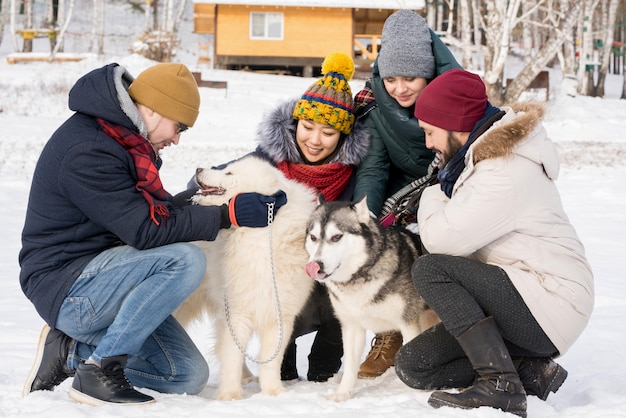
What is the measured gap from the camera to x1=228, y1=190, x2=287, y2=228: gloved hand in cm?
327

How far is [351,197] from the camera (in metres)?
4.07

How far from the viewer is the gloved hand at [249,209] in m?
3.27

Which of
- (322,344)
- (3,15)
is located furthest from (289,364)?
(3,15)

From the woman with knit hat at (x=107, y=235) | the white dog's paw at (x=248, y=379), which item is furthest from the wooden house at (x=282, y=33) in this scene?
the woman with knit hat at (x=107, y=235)

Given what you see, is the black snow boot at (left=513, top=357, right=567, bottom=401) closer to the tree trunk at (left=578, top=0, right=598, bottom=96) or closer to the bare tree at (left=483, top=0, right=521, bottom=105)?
the bare tree at (left=483, top=0, right=521, bottom=105)

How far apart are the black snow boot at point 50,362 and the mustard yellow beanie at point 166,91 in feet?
3.63

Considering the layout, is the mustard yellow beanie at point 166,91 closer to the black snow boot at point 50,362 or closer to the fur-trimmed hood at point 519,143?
the black snow boot at point 50,362

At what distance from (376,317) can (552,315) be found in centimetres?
83

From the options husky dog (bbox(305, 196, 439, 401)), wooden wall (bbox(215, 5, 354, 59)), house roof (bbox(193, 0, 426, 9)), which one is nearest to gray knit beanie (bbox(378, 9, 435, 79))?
husky dog (bbox(305, 196, 439, 401))

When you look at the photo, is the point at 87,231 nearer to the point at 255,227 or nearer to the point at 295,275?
the point at 255,227

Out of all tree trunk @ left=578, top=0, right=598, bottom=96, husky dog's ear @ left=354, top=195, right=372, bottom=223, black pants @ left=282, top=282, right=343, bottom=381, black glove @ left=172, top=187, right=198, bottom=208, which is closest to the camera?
husky dog's ear @ left=354, top=195, right=372, bottom=223

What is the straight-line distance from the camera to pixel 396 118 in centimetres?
386

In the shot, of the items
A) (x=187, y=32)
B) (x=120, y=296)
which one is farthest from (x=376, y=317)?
(x=187, y=32)

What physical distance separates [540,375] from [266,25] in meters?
26.5
